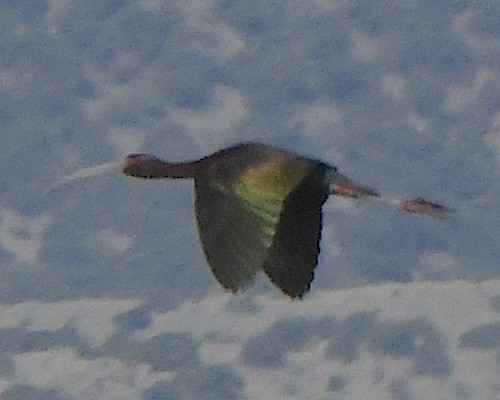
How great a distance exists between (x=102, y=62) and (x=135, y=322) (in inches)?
8.3

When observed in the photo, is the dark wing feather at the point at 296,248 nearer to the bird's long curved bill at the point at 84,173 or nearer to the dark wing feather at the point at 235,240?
the dark wing feather at the point at 235,240

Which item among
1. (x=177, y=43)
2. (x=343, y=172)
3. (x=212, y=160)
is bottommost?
(x=212, y=160)

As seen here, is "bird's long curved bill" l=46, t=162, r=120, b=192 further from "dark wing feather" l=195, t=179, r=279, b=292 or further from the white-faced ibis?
"dark wing feather" l=195, t=179, r=279, b=292

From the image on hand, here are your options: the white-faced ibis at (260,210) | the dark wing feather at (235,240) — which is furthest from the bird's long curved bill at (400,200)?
the dark wing feather at (235,240)

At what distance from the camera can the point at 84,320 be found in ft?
4.24

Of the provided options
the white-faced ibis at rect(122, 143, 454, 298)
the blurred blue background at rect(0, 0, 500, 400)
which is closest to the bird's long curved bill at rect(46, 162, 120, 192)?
the blurred blue background at rect(0, 0, 500, 400)

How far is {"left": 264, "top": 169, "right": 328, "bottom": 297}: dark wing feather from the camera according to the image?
0.98 metres

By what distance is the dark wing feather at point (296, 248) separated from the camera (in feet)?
3.21

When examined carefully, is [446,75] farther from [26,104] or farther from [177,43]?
[26,104]

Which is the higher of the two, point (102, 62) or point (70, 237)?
point (102, 62)

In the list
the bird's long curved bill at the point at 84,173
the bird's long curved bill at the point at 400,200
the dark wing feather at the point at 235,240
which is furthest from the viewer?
the bird's long curved bill at the point at 84,173

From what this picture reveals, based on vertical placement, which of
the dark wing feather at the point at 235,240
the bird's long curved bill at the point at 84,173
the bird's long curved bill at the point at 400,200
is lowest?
the dark wing feather at the point at 235,240

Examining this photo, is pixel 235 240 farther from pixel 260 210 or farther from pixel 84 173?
pixel 84 173

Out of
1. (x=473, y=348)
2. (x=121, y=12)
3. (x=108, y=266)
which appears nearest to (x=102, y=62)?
(x=121, y=12)
